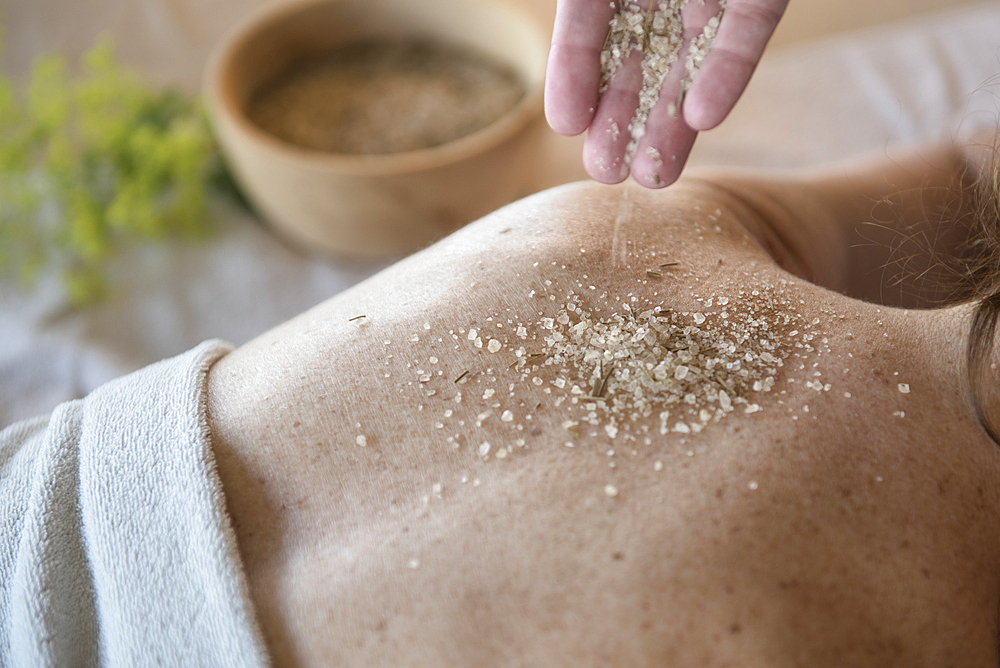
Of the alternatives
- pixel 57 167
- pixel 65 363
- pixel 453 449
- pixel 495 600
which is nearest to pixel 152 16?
pixel 57 167

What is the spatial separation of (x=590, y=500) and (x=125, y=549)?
356 mm

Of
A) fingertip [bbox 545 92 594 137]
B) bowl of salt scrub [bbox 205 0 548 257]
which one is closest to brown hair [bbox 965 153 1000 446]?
fingertip [bbox 545 92 594 137]

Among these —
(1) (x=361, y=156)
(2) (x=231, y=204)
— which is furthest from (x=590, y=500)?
(2) (x=231, y=204)

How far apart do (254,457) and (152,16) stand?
5.13 ft

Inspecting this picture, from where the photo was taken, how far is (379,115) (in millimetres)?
1319

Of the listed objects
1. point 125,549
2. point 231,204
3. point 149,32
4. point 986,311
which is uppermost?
point 986,311

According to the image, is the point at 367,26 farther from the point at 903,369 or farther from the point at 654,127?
the point at 903,369

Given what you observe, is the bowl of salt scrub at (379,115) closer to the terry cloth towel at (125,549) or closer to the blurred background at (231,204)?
the blurred background at (231,204)

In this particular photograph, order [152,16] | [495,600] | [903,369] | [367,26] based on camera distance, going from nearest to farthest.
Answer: [495,600] < [903,369] < [367,26] < [152,16]

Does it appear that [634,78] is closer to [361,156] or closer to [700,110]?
[700,110]

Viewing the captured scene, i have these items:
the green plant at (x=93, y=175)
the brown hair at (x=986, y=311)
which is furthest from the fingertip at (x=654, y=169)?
the green plant at (x=93, y=175)

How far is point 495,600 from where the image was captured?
0.47 metres

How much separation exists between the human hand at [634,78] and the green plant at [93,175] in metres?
0.91

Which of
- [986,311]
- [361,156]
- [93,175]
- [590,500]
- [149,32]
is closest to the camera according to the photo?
[590,500]
